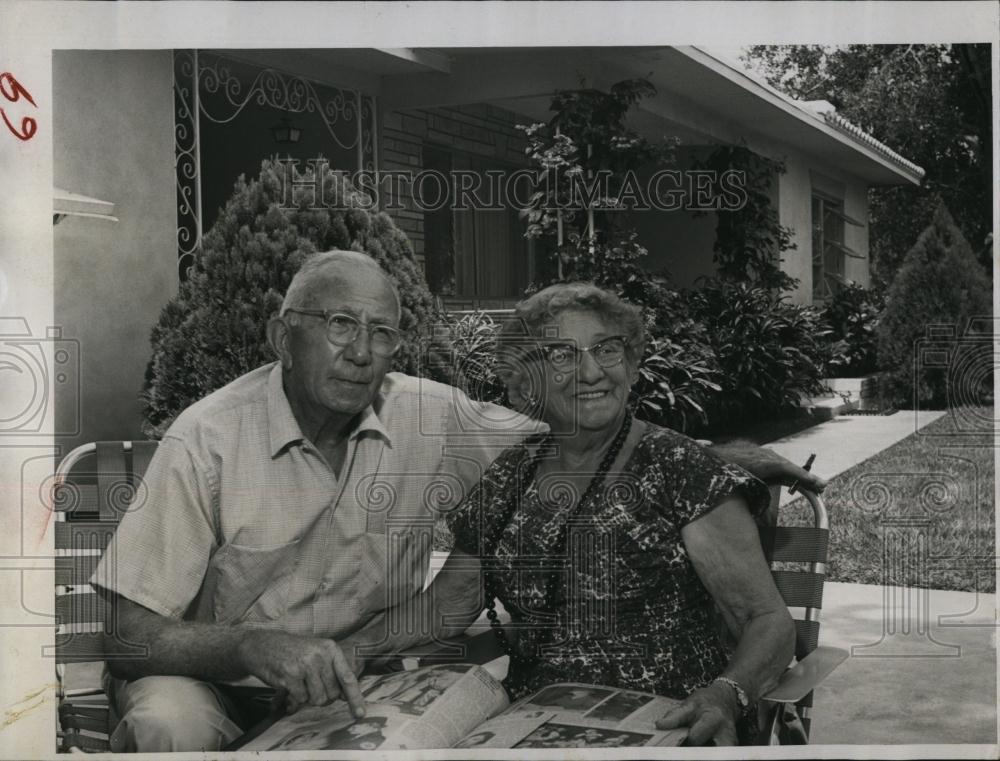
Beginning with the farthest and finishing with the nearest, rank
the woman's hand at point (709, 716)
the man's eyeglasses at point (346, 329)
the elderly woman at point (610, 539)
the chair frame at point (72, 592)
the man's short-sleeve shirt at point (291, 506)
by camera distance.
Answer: the chair frame at point (72, 592) < the man's eyeglasses at point (346, 329) < the man's short-sleeve shirt at point (291, 506) < the elderly woman at point (610, 539) < the woman's hand at point (709, 716)

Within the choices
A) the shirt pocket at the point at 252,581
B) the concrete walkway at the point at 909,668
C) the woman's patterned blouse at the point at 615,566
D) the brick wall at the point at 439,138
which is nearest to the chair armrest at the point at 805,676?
the woman's patterned blouse at the point at 615,566

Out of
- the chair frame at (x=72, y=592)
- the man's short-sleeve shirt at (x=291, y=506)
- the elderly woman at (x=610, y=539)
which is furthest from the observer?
the chair frame at (x=72, y=592)

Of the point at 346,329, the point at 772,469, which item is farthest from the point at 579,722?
the point at 346,329

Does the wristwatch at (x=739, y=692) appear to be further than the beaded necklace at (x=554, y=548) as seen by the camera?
No

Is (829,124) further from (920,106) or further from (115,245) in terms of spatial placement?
(115,245)

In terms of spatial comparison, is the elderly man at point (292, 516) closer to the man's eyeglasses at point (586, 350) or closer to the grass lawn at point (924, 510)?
the man's eyeglasses at point (586, 350)

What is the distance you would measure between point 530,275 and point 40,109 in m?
1.42

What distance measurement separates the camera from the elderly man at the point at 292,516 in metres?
2.53

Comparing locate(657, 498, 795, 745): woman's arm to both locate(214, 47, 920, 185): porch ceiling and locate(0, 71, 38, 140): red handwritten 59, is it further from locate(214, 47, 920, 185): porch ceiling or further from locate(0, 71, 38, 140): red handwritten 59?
locate(0, 71, 38, 140): red handwritten 59

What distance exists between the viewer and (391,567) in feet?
9.38

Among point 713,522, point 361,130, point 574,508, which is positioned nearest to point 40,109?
point 361,130

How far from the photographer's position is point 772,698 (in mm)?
2375

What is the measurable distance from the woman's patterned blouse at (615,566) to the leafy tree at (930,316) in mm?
803

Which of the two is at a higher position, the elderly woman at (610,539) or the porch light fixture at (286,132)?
the porch light fixture at (286,132)
